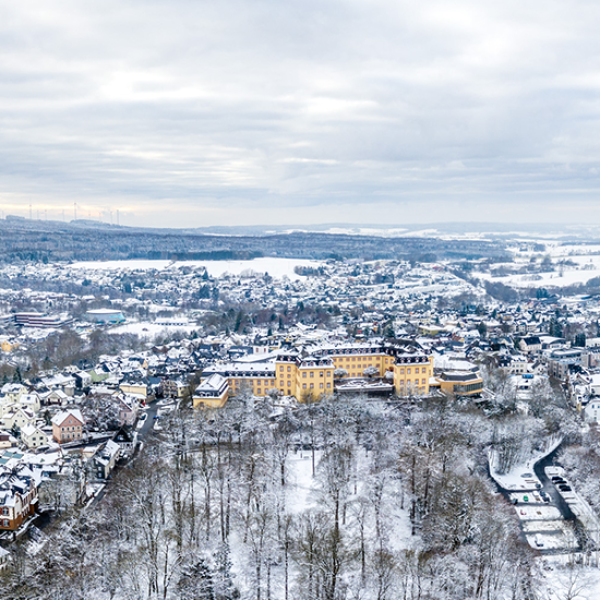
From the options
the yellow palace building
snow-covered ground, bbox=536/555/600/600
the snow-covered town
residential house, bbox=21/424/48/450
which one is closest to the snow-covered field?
the snow-covered town

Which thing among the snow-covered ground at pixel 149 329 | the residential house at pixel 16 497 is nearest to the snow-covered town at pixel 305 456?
the residential house at pixel 16 497

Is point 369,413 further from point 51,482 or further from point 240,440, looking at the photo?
point 51,482

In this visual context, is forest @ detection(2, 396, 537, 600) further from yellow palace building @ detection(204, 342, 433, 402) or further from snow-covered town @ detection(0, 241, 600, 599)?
yellow palace building @ detection(204, 342, 433, 402)

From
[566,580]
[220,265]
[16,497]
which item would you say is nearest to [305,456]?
[16,497]

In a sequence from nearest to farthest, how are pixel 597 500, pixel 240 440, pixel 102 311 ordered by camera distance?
pixel 597 500 → pixel 240 440 → pixel 102 311

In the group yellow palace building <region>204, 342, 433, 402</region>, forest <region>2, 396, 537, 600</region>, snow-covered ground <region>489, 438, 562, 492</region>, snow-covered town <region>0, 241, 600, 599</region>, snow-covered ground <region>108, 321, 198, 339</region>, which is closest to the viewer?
forest <region>2, 396, 537, 600</region>

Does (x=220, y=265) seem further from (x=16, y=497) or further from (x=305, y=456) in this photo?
(x=16, y=497)

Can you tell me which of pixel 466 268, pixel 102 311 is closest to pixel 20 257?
pixel 102 311
